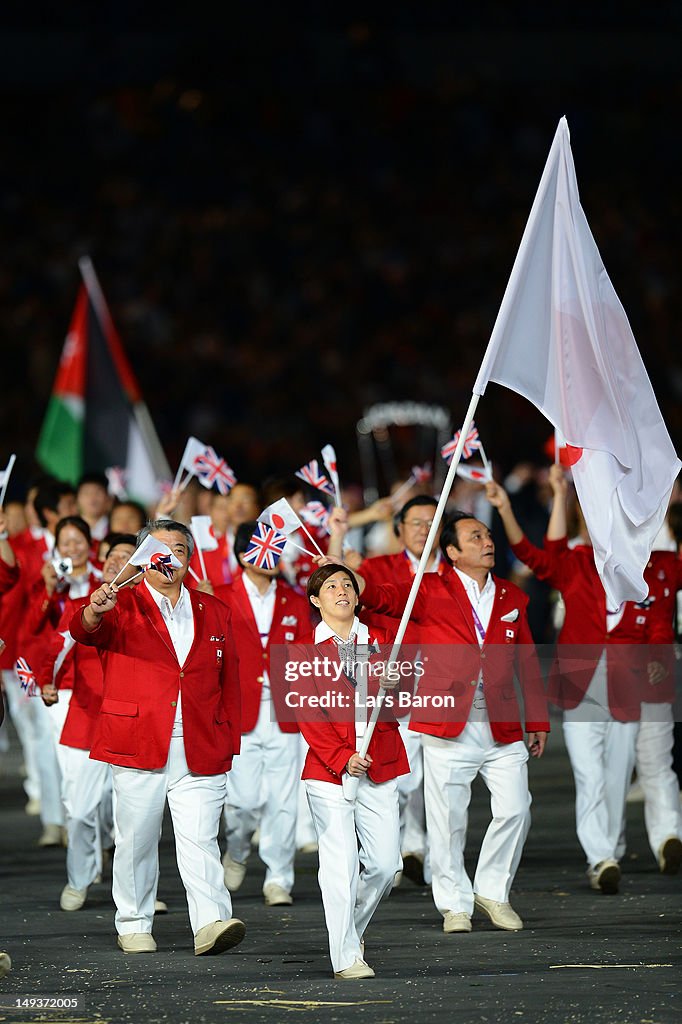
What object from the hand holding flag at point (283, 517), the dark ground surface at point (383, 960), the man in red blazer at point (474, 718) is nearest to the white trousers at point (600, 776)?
the dark ground surface at point (383, 960)

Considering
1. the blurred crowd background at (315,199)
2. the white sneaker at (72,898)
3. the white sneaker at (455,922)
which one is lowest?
the white sneaker at (455,922)

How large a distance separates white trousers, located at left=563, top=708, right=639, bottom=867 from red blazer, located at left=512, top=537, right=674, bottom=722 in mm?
106

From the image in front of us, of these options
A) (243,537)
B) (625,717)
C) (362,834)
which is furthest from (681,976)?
(243,537)

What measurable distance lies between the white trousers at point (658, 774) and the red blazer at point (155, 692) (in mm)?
Answer: 2704

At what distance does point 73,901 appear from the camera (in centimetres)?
866

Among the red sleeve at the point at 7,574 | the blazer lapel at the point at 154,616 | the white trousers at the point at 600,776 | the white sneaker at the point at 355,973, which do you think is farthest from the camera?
the white trousers at the point at 600,776

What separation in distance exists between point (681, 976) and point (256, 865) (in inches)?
139

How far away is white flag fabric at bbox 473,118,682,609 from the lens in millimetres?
8125

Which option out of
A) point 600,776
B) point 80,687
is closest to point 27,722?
point 80,687

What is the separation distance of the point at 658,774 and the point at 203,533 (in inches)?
107

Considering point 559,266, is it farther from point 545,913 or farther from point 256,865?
point 256,865

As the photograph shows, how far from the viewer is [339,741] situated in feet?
24.1

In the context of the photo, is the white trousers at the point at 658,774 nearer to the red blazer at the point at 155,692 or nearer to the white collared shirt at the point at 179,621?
the red blazer at the point at 155,692

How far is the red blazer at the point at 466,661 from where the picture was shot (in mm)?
8203
